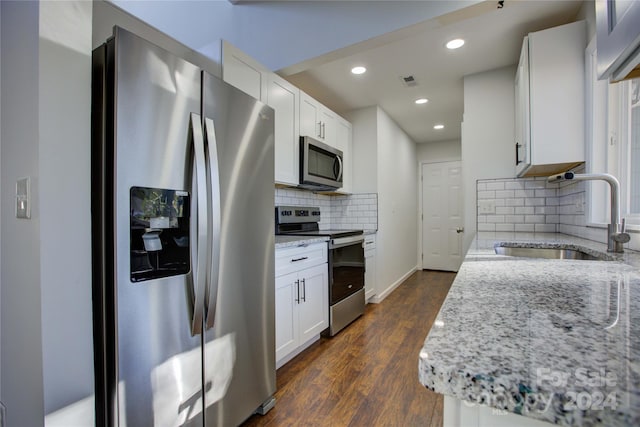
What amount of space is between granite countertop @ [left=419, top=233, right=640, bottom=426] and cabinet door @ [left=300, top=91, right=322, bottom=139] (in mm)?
2475

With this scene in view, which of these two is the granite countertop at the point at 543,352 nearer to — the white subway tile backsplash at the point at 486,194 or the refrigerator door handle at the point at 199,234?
the refrigerator door handle at the point at 199,234

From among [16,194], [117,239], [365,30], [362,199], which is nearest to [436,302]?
[362,199]

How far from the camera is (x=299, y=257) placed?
2264 millimetres

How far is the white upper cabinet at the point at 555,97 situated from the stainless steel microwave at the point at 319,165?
169 cm

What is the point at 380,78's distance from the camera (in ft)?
10.2

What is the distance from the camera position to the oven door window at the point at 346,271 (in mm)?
2746

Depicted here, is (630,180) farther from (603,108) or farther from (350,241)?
(350,241)

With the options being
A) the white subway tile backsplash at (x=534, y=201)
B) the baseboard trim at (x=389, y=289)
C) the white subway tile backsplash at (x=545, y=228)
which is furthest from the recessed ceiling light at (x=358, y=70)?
the baseboard trim at (x=389, y=289)

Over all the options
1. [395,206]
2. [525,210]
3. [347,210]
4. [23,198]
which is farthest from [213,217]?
[395,206]

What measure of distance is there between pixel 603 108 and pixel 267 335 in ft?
7.97

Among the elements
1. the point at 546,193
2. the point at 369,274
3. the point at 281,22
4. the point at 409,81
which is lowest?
the point at 369,274

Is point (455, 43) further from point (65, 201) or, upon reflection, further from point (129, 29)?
point (65, 201)

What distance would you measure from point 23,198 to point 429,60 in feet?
9.68

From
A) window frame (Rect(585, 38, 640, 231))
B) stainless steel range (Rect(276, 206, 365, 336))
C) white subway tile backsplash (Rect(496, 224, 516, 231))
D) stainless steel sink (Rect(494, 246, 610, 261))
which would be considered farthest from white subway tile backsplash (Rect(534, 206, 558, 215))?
stainless steel range (Rect(276, 206, 365, 336))
